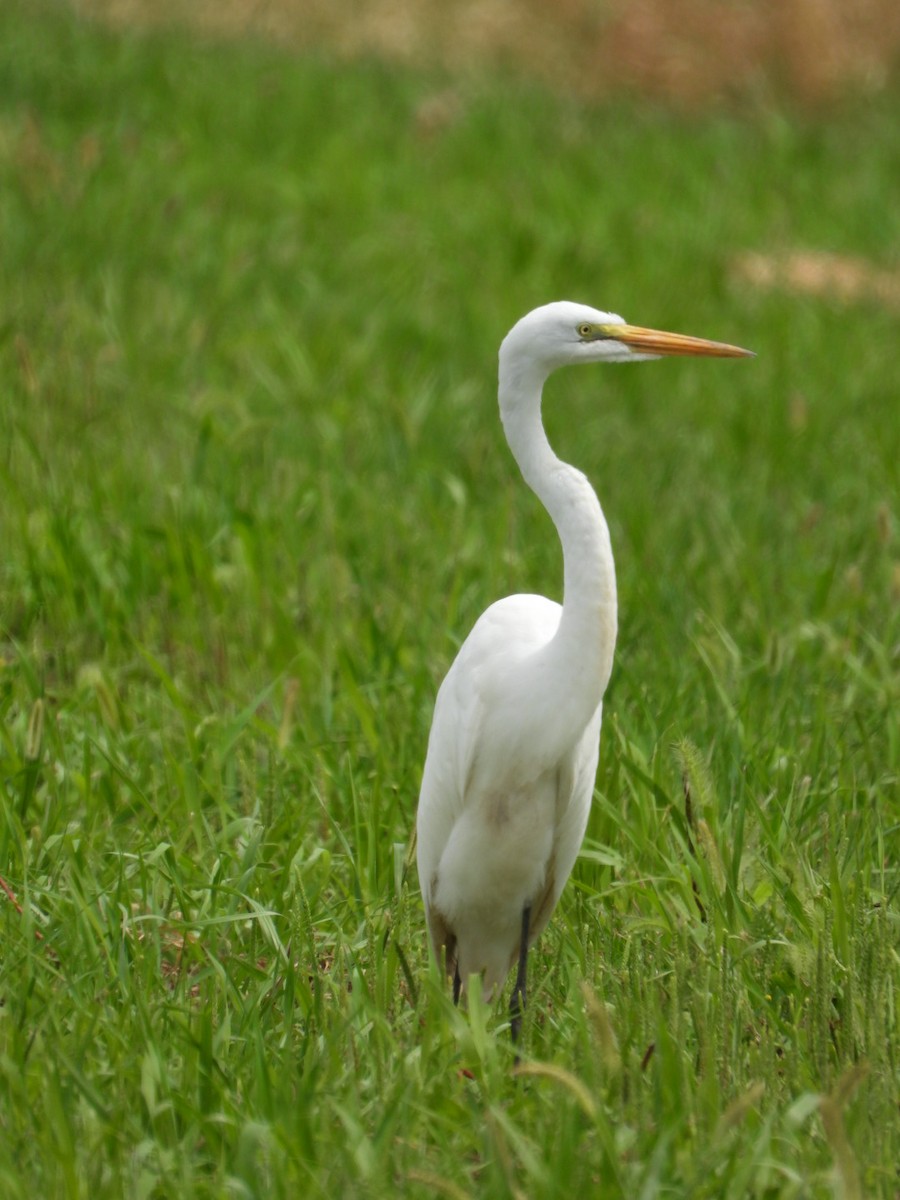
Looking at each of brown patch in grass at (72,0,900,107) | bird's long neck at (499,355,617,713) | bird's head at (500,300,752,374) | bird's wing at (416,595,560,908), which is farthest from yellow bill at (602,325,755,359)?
brown patch in grass at (72,0,900,107)

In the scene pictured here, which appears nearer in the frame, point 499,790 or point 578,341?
point 578,341

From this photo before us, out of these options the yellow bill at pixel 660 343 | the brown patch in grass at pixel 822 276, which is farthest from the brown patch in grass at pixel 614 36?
the yellow bill at pixel 660 343

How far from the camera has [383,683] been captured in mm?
3490

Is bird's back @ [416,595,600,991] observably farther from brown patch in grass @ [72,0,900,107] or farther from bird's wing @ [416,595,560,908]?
brown patch in grass @ [72,0,900,107]

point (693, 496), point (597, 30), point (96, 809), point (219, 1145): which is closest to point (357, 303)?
point (693, 496)

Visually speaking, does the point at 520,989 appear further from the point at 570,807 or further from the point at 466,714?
the point at 466,714

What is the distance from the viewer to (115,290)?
19.8 ft

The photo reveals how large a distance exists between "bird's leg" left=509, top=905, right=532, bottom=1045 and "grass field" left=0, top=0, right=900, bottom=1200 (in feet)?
0.16

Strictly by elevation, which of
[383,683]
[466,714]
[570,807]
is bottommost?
[383,683]

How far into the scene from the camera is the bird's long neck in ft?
7.84

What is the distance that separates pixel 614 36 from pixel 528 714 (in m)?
10.6

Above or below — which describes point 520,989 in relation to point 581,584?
below

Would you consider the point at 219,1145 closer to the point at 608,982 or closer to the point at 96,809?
the point at 608,982

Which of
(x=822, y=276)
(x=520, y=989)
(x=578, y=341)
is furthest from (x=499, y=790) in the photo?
(x=822, y=276)
